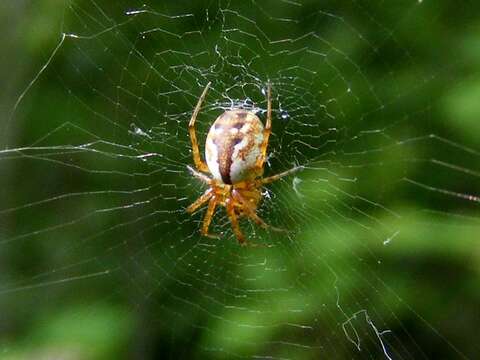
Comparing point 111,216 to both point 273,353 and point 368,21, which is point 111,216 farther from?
point 368,21

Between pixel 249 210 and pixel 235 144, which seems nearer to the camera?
pixel 235 144

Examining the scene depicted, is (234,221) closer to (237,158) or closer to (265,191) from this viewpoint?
(265,191)

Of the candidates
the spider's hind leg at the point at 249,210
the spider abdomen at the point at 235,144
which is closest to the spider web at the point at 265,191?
the spider's hind leg at the point at 249,210

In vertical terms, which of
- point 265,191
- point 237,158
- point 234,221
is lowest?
point 234,221

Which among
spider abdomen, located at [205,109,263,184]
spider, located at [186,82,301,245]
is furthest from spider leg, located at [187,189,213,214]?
spider abdomen, located at [205,109,263,184]

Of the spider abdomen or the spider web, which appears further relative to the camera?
the spider web

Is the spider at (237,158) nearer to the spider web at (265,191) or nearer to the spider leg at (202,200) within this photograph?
the spider leg at (202,200)

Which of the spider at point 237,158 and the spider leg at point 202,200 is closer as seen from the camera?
the spider at point 237,158

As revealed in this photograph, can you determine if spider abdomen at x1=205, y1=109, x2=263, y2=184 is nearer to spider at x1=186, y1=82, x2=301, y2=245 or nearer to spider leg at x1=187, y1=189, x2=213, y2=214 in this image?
spider at x1=186, y1=82, x2=301, y2=245

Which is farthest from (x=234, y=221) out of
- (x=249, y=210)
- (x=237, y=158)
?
(x=237, y=158)
